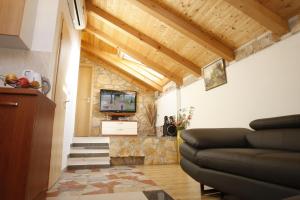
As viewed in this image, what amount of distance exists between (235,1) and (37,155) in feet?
8.87

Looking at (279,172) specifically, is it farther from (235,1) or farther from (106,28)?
(106,28)

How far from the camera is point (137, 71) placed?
681 cm

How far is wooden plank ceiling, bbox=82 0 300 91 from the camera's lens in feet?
8.20

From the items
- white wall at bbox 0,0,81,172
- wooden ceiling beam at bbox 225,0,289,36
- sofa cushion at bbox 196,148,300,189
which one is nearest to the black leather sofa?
sofa cushion at bbox 196,148,300,189

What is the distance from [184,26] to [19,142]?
3028 millimetres

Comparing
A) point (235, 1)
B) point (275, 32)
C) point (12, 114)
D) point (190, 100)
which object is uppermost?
point (235, 1)

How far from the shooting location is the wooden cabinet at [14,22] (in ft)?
5.40

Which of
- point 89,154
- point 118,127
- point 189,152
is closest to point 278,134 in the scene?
point 189,152

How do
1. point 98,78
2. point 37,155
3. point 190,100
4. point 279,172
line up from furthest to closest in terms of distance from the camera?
point 98,78
point 190,100
point 37,155
point 279,172

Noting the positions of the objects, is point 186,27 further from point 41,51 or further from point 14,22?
point 14,22

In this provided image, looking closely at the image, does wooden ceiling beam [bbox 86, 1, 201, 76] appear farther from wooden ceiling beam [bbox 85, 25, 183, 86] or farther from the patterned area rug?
A: the patterned area rug

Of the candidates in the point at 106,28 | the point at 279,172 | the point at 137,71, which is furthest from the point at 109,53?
the point at 279,172

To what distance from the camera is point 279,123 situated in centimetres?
199

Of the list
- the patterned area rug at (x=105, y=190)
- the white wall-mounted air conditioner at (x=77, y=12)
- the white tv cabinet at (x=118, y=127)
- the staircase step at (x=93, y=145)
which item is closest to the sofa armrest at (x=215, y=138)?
the patterned area rug at (x=105, y=190)
